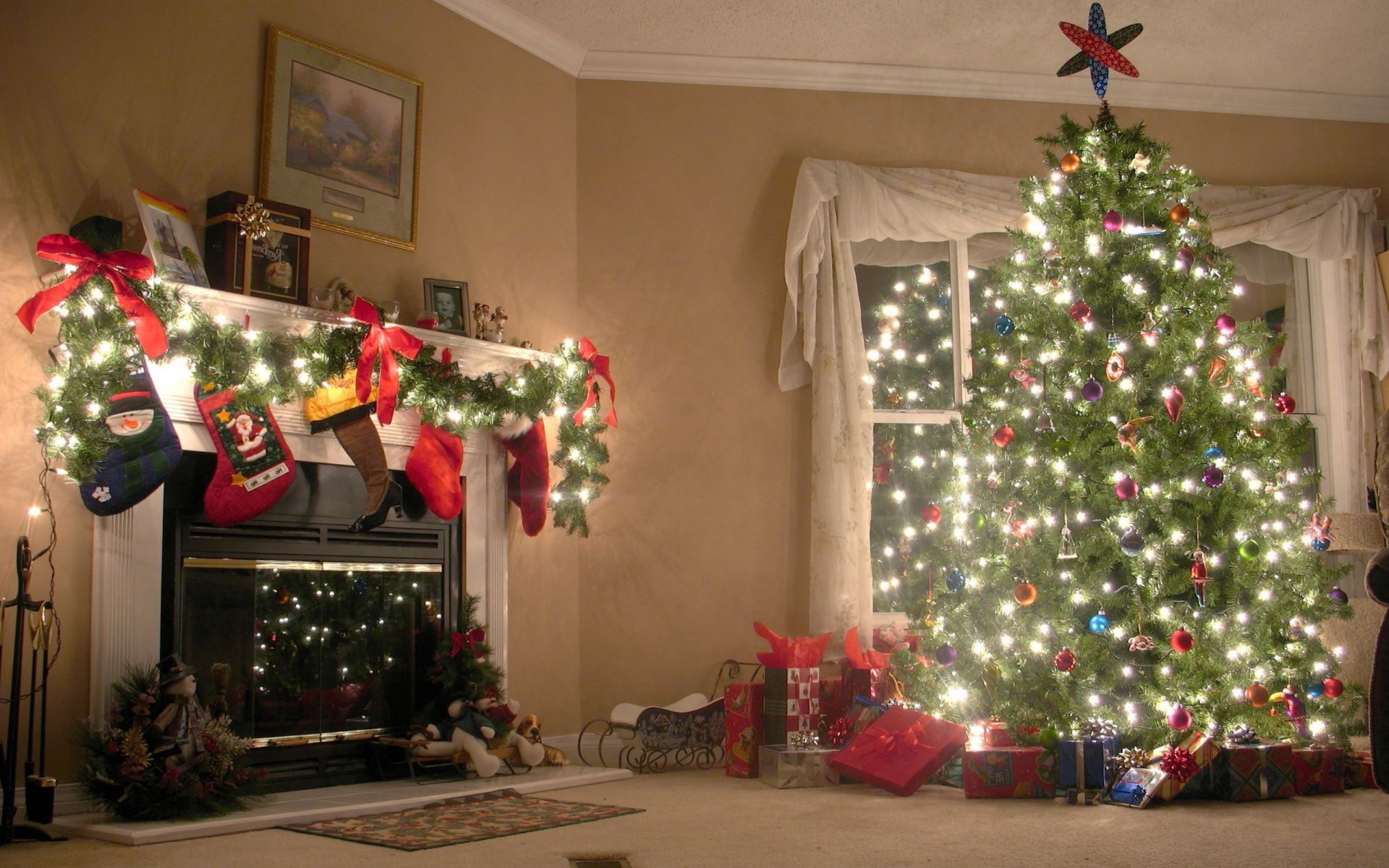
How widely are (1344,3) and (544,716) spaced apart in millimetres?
4206

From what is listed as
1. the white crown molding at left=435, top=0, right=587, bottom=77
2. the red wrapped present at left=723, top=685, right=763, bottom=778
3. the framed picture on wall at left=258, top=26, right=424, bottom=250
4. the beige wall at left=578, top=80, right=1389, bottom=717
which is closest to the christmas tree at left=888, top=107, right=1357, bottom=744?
the red wrapped present at left=723, top=685, right=763, bottom=778

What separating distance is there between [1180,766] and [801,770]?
→ 47.0 inches

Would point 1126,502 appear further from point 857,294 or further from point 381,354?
point 381,354

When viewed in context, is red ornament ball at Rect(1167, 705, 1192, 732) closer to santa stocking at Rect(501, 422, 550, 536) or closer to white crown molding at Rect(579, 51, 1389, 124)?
santa stocking at Rect(501, 422, 550, 536)

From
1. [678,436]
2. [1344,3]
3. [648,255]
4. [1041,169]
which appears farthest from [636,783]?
[1344,3]

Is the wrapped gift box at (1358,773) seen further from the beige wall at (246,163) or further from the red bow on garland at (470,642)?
the red bow on garland at (470,642)

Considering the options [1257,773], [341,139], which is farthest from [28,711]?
[1257,773]

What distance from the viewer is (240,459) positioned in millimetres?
3338

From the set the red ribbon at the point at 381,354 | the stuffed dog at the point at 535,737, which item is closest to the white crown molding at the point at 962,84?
the red ribbon at the point at 381,354

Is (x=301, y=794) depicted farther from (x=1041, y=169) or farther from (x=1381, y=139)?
(x=1381, y=139)

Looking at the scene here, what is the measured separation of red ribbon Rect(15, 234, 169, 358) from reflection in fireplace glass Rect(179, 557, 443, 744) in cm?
72

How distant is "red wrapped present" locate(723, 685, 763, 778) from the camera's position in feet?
13.4

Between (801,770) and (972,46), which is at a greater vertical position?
(972,46)

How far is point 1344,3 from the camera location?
455cm
